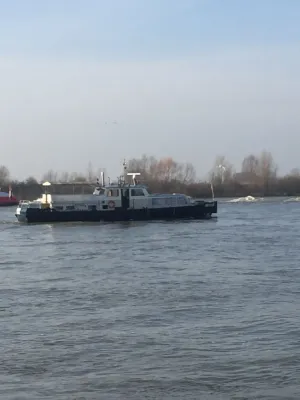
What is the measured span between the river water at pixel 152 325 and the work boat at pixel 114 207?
2046cm

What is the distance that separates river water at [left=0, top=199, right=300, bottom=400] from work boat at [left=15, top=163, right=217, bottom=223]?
20.5m

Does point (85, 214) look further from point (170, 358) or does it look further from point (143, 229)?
point (170, 358)

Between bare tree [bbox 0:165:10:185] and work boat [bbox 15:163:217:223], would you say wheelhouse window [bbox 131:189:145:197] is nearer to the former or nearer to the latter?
work boat [bbox 15:163:217:223]

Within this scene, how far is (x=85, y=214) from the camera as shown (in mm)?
49094

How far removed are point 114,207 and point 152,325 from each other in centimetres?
3546

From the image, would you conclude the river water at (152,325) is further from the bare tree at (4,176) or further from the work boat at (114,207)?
the bare tree at (4,176)

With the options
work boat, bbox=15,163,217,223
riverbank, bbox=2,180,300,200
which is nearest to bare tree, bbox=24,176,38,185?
riverbank, bbox=2,180,300,200

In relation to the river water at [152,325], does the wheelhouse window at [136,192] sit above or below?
above

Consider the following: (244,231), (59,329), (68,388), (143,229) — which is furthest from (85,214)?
(68,388)

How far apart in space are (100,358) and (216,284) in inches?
308

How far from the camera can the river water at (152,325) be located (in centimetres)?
1048

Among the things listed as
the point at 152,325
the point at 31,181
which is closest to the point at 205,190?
the point at 31,181

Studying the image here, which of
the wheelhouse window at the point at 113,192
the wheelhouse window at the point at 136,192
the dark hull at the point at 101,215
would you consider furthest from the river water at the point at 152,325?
the wheelhouse window at the point at 136,192

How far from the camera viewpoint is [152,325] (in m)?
14.2
